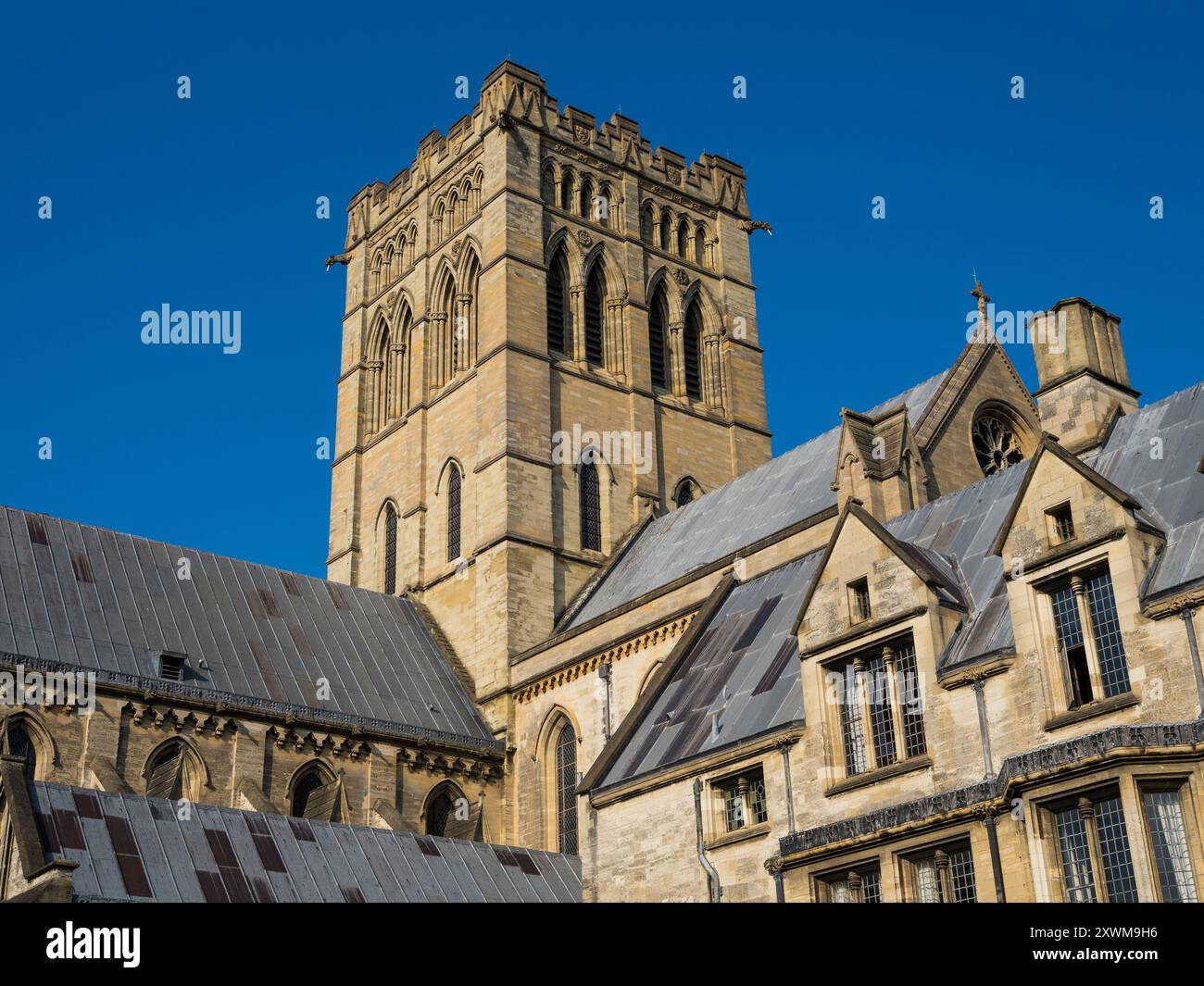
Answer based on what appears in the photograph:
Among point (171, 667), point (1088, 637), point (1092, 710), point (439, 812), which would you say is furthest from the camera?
point (439, 812)

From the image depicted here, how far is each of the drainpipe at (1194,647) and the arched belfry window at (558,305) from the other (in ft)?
107

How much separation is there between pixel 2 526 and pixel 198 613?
534cm

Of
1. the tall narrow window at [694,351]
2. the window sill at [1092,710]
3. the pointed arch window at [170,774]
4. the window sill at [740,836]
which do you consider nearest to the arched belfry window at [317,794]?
the pointed arch window at [170,774]

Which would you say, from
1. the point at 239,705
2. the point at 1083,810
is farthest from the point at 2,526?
the point at 1083,810

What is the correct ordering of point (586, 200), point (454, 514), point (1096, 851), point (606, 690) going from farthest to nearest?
point (586, 200), point (454, 514), point (606, 690), point (1096, 851)

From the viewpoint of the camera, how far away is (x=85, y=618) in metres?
38.0

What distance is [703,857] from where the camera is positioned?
24266mm

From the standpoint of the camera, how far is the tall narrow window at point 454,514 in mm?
47656

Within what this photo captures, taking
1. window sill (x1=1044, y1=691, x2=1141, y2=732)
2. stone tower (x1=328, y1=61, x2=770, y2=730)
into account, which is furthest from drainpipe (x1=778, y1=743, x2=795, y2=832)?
stone tower (x1=328, y1=61, x2=770, y2=730)

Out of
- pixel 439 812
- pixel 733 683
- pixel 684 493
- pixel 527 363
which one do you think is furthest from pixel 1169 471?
pixel 684 493

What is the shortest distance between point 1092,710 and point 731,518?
23403 mm

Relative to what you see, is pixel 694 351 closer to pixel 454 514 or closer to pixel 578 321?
pixel 578 321

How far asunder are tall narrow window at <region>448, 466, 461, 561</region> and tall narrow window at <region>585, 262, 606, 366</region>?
19.1 feet
